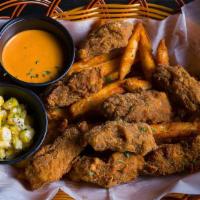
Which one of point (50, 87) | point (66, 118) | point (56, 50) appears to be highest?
point (56, 50)

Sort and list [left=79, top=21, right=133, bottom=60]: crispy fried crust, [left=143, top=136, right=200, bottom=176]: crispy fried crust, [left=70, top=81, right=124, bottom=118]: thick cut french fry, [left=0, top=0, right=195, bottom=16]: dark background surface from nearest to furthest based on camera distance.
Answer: [left=143, top=136, right=200, bottom=176]: crispy fried crust, [left=70, top=81, right=124, bottom=118]: thick cut french fry, [left=79, top=21, right=133, bottom=60]: crispy fried crust, [left=0, top=0, right=195, bottom=16]: dark background surface

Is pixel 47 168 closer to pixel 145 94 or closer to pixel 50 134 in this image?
pixel 50 134

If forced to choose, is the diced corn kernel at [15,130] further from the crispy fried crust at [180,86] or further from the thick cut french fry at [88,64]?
the crispy fried crust at [180,86]

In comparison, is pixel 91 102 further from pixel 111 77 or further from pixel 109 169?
pixel 109 169

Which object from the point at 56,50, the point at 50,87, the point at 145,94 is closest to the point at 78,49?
the point at 56,50

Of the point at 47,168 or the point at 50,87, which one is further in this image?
the point at 50,87

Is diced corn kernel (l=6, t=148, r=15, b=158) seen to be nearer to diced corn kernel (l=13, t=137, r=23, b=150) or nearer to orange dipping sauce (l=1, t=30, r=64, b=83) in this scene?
diced corn kernel (l=13, t=137, r=23, b=150)

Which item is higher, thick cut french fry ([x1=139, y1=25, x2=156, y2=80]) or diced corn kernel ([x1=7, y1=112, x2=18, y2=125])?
thick cut french fry ([x1=139, y1=25, x2=156, y2=80])

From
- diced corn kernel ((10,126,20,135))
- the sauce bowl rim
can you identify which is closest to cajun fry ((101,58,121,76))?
the sauce bowl rim
